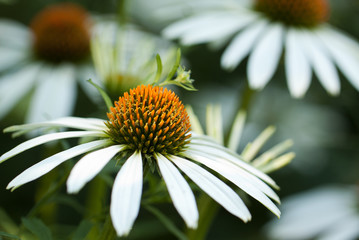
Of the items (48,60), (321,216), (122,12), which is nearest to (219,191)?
(122,12)

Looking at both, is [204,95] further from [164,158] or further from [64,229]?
[164,158]

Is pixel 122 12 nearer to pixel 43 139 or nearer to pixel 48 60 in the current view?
pixel 48 60

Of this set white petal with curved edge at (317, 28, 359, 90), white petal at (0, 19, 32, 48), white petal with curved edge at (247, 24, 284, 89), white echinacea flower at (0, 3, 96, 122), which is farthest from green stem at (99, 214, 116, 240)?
white petal at (0, 19, 32, 48)

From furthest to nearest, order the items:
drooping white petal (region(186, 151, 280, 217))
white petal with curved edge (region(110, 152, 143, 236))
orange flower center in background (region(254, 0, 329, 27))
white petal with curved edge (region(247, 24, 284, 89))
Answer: orange flower center in background (region(254, 0, 329, 27)) < white petal with curved edge (region(247, 24, 284, 89)) < drooping white petal (region(186, 151, 280, 217)) < white petal with curved edge (region(110, 152, 143, 236))

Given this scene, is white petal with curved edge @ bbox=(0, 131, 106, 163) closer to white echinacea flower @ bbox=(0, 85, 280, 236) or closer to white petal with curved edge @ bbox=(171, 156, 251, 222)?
white echinacea flower @ bbox=(0, 85, 280, 236)

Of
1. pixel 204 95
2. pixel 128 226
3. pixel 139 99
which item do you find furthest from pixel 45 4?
pixel 128 226

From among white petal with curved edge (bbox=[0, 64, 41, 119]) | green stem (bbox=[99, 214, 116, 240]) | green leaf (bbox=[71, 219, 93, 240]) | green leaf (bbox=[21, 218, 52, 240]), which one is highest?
white petal with curved edge (bbox=[0, 64, 41, 119])
